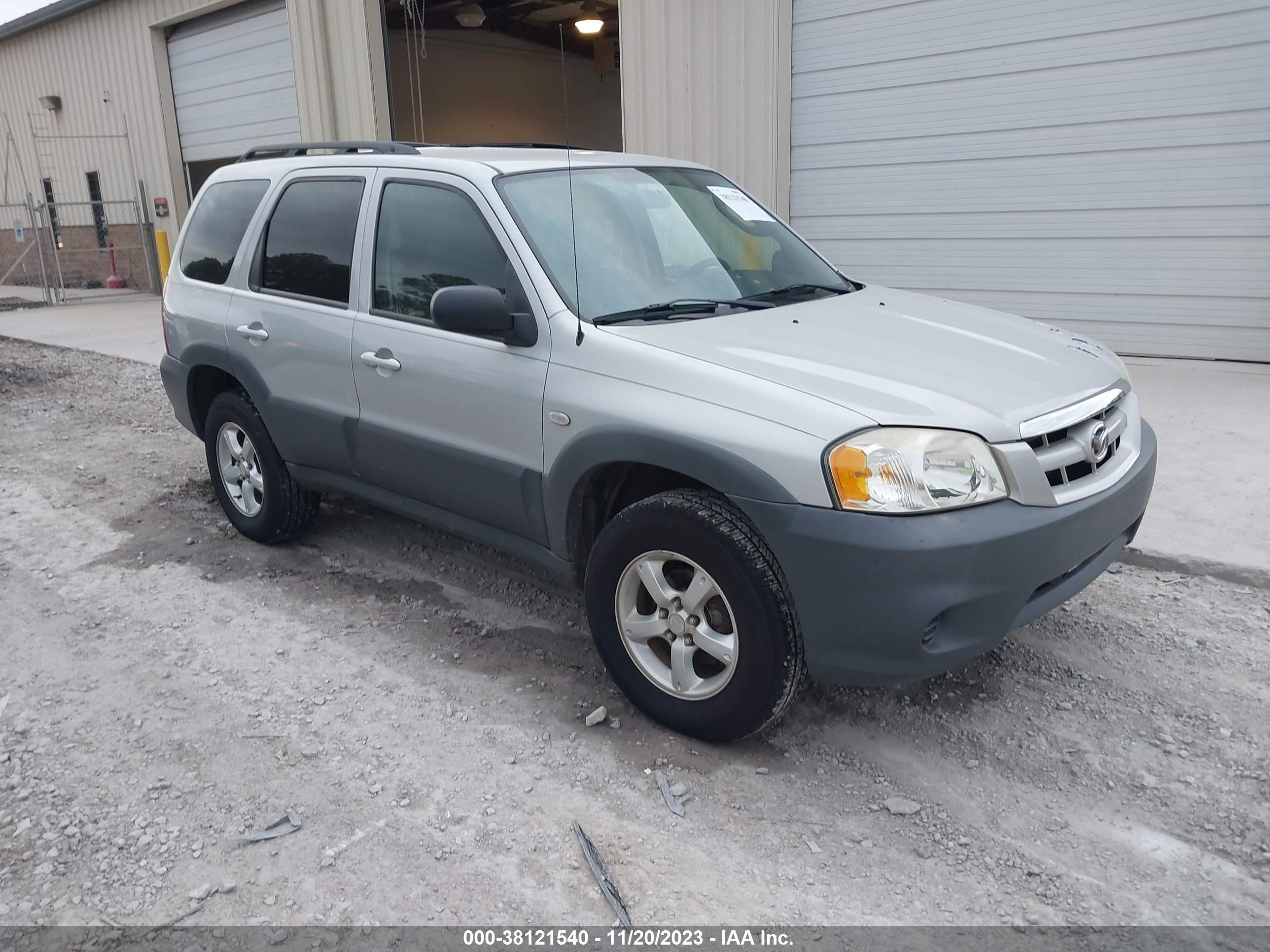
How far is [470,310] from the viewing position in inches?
128

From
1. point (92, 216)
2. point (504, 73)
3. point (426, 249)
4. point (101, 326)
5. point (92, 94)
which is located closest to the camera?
point (426, 249)

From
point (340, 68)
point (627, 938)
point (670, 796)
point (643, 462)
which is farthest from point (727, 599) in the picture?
point (340, 68)

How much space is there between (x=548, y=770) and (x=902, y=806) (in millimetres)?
1064

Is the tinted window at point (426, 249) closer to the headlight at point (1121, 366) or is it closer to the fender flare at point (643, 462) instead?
the fender flare at point (643, 462)

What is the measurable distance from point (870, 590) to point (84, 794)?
239cm

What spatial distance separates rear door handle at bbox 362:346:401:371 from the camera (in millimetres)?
3848

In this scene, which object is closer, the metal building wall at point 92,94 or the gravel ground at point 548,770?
the gravel ground at point 548,770

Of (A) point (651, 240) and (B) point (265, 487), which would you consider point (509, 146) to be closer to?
(A) point (651, 240)

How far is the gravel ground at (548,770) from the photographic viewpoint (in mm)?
2529

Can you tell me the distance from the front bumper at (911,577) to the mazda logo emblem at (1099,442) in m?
0.24

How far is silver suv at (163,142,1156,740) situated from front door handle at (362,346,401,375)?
0.01 m

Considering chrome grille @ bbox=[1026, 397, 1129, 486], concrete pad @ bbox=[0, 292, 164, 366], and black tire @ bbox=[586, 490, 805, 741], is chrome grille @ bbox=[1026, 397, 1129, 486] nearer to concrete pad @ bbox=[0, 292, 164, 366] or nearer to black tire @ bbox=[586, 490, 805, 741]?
black tire @ bbox=[586, 490, 805, 741]

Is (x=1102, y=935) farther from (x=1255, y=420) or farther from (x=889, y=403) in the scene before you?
(x=1255, y=420)

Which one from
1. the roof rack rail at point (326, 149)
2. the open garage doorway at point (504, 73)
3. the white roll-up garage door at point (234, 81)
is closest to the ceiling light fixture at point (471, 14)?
the open garage doorway at point (504, 73)
